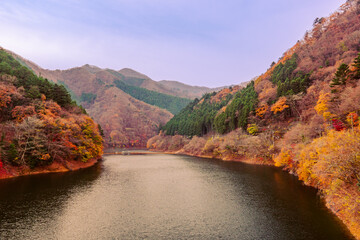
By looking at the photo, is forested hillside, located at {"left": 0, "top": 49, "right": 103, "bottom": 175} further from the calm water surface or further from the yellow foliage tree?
the yellow foliage tree

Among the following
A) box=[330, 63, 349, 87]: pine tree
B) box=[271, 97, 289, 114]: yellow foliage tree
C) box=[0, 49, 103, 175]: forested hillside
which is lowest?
box=[0, 49, 103, 175]: forested hillside

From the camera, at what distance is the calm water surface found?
57.6 feet

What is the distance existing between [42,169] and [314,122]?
6127cm

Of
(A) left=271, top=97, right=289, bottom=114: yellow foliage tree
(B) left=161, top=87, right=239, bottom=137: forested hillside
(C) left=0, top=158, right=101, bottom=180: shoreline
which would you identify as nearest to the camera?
(C) left=0, top=158, right=101, bottom=180: shoreline

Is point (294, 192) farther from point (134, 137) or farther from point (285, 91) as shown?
point (134, 137)

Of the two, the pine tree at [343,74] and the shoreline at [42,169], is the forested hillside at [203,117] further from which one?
the shoreline at [42,169]

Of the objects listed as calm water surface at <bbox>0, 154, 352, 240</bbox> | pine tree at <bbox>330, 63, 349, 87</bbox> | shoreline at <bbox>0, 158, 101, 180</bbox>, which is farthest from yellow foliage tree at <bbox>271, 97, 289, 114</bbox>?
shoreline at <bbox>0, 158, 101, 180</bbox>

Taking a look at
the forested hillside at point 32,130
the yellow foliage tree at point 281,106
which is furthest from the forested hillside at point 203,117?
the forested hillside at point 32,130

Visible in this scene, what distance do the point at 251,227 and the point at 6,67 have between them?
229 feet

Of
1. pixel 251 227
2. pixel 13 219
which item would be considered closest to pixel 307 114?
pixel 251 227

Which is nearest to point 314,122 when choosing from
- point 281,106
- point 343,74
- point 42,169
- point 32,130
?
point 343,74

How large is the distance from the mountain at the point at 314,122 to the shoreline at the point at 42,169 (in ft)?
165

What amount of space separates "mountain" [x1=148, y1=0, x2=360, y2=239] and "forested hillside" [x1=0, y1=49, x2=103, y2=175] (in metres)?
49.0

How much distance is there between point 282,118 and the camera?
231 ft
